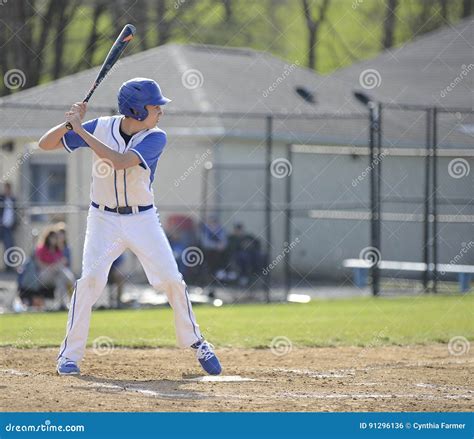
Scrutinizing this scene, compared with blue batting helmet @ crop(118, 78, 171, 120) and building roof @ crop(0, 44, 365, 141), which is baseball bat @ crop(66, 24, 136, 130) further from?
building roof @ crop(0, 44, 365, 141)

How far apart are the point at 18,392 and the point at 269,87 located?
17.6 meters

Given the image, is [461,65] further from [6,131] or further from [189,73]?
[6,131]

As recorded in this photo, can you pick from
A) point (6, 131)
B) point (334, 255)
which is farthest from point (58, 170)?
point (334, 255)

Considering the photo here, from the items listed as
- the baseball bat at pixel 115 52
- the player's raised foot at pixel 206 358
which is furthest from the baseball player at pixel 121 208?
the player's raised foot at pixel 206 358

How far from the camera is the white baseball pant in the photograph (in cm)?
805

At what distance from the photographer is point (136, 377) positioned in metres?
8.20

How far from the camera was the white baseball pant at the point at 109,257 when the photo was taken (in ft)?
26.4

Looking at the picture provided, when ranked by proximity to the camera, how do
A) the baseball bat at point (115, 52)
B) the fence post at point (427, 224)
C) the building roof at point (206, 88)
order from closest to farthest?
1. the baseball bat at point (115, 52)
2. the fence post at point (427, 224)
3. the building roof at point (206, 88)

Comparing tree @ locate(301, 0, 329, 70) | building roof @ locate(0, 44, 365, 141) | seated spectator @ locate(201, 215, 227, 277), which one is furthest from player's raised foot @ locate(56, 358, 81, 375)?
tree @ locate(301, 0, 329, 70)

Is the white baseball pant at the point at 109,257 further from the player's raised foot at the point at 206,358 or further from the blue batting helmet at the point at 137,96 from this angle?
the blue batting helmet at the point at 137,96

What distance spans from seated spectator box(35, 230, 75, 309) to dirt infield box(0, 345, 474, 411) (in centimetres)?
503

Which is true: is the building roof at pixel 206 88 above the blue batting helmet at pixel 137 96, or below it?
above

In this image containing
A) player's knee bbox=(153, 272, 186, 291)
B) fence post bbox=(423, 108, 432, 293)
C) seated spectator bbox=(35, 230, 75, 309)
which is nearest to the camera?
player's knee bbox=(153, 272, 186, 291)

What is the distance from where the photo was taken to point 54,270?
15.2m
